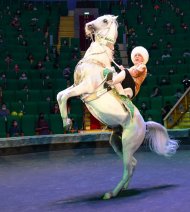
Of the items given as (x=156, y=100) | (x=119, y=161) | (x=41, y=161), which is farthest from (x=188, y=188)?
(x=156, y=100)

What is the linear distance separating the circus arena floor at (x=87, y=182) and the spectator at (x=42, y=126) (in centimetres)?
499

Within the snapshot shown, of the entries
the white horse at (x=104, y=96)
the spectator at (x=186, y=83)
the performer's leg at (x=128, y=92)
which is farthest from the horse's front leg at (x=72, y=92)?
the spectator at (x=186, y=83)

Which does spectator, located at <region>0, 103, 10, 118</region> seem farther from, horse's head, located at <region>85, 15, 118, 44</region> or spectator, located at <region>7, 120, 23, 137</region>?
horse's head, located at <region>85, 15, 118, 44</region>

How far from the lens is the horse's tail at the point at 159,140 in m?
4.79

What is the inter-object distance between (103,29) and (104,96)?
0.68m

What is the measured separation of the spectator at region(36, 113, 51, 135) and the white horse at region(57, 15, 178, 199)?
7.43 meters

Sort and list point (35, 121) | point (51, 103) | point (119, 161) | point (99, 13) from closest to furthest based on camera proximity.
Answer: point (119, 161) → point (35, 121) → point (51, 103) → point (99, 13)

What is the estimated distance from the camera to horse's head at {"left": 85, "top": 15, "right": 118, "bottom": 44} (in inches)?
179

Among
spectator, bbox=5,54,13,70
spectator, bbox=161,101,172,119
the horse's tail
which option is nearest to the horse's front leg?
the horse's tail

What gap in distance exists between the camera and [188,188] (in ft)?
14.3

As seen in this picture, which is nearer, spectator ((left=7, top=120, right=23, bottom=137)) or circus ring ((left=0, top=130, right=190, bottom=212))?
circus ring ((left=0, top=130, right=190, bottom=212))

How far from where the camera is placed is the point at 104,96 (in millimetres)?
4398

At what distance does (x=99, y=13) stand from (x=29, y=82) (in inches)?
390

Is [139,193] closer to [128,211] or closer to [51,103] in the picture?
[128,211]
